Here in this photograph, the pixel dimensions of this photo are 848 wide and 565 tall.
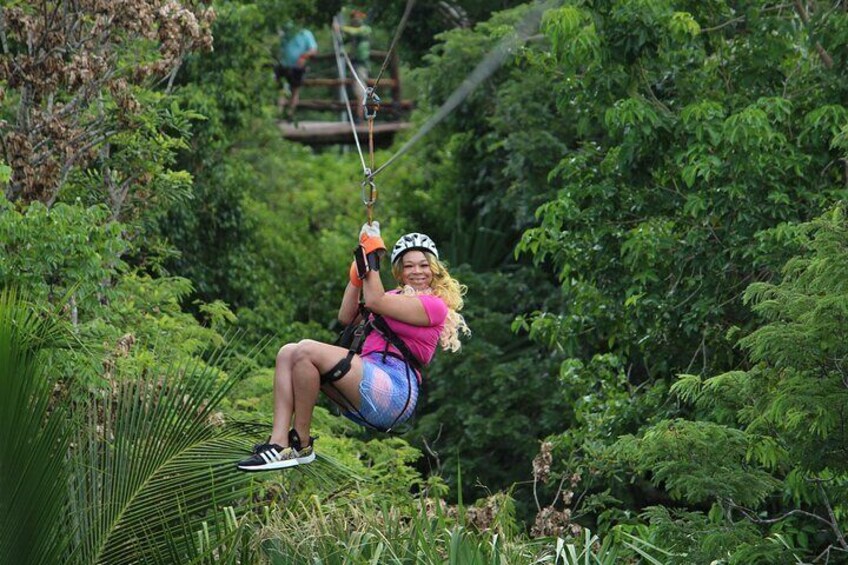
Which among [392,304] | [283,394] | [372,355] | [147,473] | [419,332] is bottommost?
[147,473]

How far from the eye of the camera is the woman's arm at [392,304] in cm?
800

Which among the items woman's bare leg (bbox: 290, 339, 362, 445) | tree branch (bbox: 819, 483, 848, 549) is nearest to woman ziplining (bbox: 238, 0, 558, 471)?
woman's bare leg (bbox: 290, 339, 362, 445)

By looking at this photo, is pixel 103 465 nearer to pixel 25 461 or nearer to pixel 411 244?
pixel 25 461

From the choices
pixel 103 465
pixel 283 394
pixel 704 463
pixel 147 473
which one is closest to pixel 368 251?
pixel 283 394

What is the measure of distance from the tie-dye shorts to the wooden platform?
19672 mm

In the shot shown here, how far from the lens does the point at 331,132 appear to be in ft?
93.6

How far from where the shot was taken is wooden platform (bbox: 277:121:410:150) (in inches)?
1101

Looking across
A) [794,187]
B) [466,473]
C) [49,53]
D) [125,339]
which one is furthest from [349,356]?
[466,473]

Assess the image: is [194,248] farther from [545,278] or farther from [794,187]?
[794,187]

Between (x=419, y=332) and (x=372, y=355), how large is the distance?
0.24 metres

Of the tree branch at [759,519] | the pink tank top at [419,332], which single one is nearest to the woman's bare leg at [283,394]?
A: the pink tank top at [419,332]

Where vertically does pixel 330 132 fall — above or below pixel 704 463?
below

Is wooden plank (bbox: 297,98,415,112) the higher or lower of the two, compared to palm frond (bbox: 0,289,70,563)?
lower

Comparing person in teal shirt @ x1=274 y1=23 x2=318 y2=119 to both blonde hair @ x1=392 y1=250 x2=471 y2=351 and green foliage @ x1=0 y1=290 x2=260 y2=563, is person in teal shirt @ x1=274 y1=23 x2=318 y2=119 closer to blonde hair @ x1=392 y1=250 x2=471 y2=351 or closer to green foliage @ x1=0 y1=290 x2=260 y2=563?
blonde hair @ x1=392 y1=250 x2=471 y2=351
